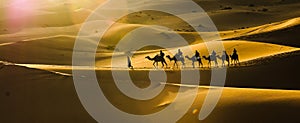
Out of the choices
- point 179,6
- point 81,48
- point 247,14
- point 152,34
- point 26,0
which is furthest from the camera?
point 26,0

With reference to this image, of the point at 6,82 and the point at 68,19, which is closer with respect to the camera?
the point at 6,82

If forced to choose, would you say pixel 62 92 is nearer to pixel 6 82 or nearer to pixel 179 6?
pixel 6 82

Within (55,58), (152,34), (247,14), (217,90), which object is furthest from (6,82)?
(247,14)

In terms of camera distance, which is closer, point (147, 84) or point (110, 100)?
point (110, 100)

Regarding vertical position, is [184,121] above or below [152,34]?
below

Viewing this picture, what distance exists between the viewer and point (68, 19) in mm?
56438

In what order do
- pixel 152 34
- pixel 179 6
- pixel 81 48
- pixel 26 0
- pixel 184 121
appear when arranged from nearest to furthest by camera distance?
pixel 184 121
pixel 81 48
pixel 152 34
pixel 179 6
pixel 26 0

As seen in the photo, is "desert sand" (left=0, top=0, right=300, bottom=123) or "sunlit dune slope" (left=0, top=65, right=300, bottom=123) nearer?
"sunlit dune slope" (left=0, top=65, right=300, bottom=123)

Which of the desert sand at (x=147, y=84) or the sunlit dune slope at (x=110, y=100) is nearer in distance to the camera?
the sunlit dune slope at (x=110, y=100)

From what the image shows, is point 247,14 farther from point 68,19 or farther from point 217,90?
point 217,90

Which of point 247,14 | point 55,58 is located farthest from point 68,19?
point 55,58

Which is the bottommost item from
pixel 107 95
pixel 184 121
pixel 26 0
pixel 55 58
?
pixel 184 121

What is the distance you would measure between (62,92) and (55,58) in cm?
1626

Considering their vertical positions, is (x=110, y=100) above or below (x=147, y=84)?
below
